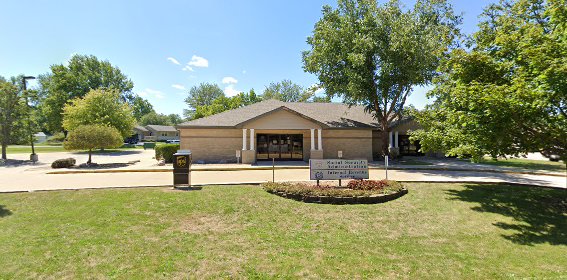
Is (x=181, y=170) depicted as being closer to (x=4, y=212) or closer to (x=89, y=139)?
(x=4, y=212)

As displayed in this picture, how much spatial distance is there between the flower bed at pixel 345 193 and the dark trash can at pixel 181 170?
3.37 m

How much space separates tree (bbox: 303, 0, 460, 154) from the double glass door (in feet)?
17.8

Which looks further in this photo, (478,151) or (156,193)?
(156,193)

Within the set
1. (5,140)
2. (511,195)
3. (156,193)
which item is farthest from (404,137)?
(5,140)

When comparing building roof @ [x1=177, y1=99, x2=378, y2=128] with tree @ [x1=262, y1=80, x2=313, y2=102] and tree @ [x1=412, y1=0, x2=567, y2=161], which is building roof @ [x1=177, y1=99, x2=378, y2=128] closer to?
tree @ [x1=412, y1=0, x2=567, y2=161]

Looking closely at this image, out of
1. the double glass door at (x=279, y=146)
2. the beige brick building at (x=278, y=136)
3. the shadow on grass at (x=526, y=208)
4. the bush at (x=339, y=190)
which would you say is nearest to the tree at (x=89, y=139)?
the beige brick building at (x=278, y=136)

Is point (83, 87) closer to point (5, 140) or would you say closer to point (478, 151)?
point (5, 140)

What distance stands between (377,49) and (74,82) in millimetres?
59716

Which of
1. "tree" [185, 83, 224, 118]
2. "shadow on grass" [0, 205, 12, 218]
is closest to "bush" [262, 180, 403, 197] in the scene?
"shadow on grass" [0, 205, 12, 218]

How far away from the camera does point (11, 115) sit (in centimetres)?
2383

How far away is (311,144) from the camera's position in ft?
73.4

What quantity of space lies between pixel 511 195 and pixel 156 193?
14750 millimetres

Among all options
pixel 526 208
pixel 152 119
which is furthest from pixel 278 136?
pixel 152 119

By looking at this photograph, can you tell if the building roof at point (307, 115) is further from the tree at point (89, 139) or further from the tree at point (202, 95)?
the tree at point (202, 95)
